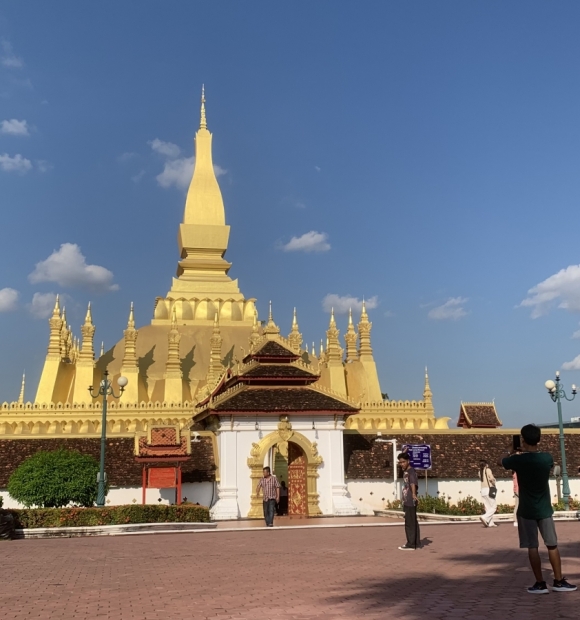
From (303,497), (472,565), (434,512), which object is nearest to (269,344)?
(303,497)

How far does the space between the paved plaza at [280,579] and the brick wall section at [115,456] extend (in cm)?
753

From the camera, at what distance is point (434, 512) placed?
22406 millimetres

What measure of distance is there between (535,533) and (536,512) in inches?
9.2

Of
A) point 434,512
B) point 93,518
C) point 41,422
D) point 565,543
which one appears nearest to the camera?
point 565,543

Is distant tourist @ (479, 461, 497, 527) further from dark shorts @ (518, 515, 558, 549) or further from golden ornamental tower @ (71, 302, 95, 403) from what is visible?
golden ornamental tower @ (71, 302, 95, 403)

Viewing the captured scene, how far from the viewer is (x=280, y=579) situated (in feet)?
35.1

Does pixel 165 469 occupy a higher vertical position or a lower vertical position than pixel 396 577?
higher

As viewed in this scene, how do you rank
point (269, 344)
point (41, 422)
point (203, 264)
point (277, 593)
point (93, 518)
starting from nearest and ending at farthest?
point (277, 593) → point (93, 518) → point (269, 344) → point (41, 422) → point (203, 264)

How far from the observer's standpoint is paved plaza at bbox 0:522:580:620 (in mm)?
8375

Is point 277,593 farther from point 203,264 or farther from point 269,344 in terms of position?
point 203,264

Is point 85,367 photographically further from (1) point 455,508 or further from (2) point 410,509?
(2) point 410,509

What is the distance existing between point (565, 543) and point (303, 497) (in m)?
11.0

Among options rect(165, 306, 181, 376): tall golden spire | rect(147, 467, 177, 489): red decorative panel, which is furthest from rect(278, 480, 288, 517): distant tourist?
rect(165, 306, 181, 376): tall golden spire

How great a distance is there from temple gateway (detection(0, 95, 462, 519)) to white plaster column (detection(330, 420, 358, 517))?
3 cm
